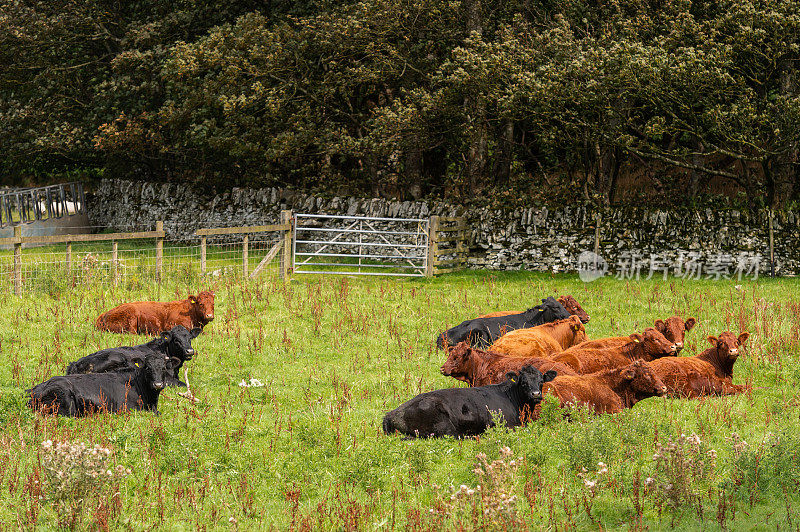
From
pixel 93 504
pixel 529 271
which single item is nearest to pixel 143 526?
pixel 93 504

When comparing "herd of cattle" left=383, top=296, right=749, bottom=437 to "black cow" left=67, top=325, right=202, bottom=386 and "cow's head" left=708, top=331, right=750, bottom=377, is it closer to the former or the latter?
"cow's head" left=708, top=331, right=750, bottom=377

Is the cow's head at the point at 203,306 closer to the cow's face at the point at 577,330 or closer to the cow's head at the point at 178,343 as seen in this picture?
the cow's head at the point at 178,343

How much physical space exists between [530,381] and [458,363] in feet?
5.19

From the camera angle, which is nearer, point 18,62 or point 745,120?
point 745,120

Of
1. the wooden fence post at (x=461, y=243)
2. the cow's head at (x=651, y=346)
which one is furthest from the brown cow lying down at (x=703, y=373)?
the wooden fence post at (x=461, y=243)

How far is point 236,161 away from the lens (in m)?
30.9

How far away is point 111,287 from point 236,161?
15.0 meters

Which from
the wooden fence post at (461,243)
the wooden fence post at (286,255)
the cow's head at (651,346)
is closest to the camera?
the cow's head at (651,346)

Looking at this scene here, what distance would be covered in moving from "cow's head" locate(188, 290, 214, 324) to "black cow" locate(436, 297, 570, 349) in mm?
3625

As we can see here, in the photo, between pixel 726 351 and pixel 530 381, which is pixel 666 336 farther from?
pixel 530 381

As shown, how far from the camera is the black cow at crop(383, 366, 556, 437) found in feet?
26.8

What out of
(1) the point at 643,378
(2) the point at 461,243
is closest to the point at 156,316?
(1) the point at 643,378

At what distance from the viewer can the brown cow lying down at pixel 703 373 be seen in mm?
9906

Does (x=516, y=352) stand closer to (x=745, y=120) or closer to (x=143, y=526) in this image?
(x=143, y=526)
